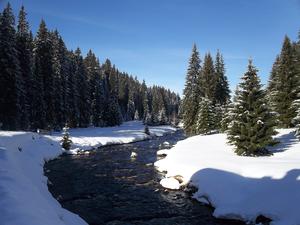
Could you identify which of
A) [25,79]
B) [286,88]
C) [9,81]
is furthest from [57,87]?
[286,88]

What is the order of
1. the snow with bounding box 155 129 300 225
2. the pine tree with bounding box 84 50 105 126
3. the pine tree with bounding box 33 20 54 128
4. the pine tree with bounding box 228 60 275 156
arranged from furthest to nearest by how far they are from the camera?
the pine tree with bounding box 84 50 105 126 → the pine tree with bounding box 33 20 54 128 → the pine tree with bounding box 228 60 275 156 → the snow with bounding box 155 129 300 225

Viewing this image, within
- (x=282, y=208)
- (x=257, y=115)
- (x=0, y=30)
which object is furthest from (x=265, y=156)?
(x=0, y=30)

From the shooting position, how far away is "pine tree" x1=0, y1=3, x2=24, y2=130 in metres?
45.7

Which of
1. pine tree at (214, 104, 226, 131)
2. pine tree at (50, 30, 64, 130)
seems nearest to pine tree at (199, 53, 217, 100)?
pine tree at (214, 104, 226, 131)

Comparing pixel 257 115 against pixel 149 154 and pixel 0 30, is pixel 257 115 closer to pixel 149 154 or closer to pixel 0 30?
pixel 149 154

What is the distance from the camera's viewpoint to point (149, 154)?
42500mm

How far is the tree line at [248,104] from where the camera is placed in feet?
92.6

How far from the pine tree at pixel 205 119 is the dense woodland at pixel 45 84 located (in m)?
25.9

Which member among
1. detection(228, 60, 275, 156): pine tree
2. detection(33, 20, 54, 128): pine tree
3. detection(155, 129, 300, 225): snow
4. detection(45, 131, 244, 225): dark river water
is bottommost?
detection(45, 131, 244, 225): dark river water

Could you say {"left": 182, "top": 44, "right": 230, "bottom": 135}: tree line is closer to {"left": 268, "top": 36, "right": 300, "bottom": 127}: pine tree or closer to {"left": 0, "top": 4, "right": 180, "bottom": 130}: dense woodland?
{"left": 268, "top": 36, "right": 300, "bottom": 127}: pine tree

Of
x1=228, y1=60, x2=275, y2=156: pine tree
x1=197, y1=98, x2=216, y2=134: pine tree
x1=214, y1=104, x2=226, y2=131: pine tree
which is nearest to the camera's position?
x1=228, y1=60, x2=275, y2=156: pine tree

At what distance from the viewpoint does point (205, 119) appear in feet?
175

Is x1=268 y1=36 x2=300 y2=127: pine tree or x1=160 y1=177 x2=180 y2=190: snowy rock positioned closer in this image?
x1=160 y1=177 x2=180 y2=190: snowy rock

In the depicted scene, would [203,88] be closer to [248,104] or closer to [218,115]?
[218,115]
